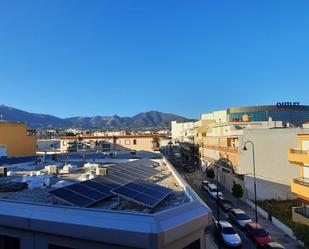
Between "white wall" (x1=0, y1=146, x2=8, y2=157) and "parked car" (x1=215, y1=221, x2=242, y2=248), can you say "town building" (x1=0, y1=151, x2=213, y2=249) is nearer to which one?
"parked car" (x1=215, y1=221, x2=242, y2=248)

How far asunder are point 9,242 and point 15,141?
42554 millimetres

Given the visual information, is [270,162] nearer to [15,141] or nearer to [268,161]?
[268,161]

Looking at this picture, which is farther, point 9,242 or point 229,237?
point 229,237

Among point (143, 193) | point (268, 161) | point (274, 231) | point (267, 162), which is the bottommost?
point (274, 231)

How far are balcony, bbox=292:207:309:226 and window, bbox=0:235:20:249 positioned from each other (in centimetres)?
2766

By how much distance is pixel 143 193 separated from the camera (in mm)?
13555

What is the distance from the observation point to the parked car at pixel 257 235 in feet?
96.6

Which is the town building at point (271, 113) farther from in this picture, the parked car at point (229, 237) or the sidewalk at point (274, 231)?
the parked car at point (229, 237)

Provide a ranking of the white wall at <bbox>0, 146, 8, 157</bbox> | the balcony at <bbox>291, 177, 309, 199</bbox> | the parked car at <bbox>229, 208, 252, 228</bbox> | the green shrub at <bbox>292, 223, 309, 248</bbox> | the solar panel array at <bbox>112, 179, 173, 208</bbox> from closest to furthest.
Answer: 1. the solar panel array at <bbox>112, 179, 173, 208</bbox>
2. the green shrub at <bbox>292, 223, 309, 248</bbox>
3. the balcony at <bbox>291, 177, 309, 199</bbox>
4. the parked car at <bbox>229, 208, 252, 228</bbox>
5. the white wall at <bbox>0, 146, 8, 157</bbox>

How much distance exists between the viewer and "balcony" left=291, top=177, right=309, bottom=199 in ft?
108

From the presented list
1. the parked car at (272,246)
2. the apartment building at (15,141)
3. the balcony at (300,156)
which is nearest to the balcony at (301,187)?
the balcony at (300,156)

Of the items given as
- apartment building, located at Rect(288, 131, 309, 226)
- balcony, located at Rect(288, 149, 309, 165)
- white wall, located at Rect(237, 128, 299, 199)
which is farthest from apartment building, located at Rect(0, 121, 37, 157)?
apartment building, located at Rect(288, 131, 309, 226)

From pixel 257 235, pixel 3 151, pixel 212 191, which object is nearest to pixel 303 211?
pixel 257 235

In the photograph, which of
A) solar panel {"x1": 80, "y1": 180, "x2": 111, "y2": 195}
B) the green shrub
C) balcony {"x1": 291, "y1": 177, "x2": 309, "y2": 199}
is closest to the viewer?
solar panel {"x1": 80, "y1": 180, "x2": 111, "y2": 195}
